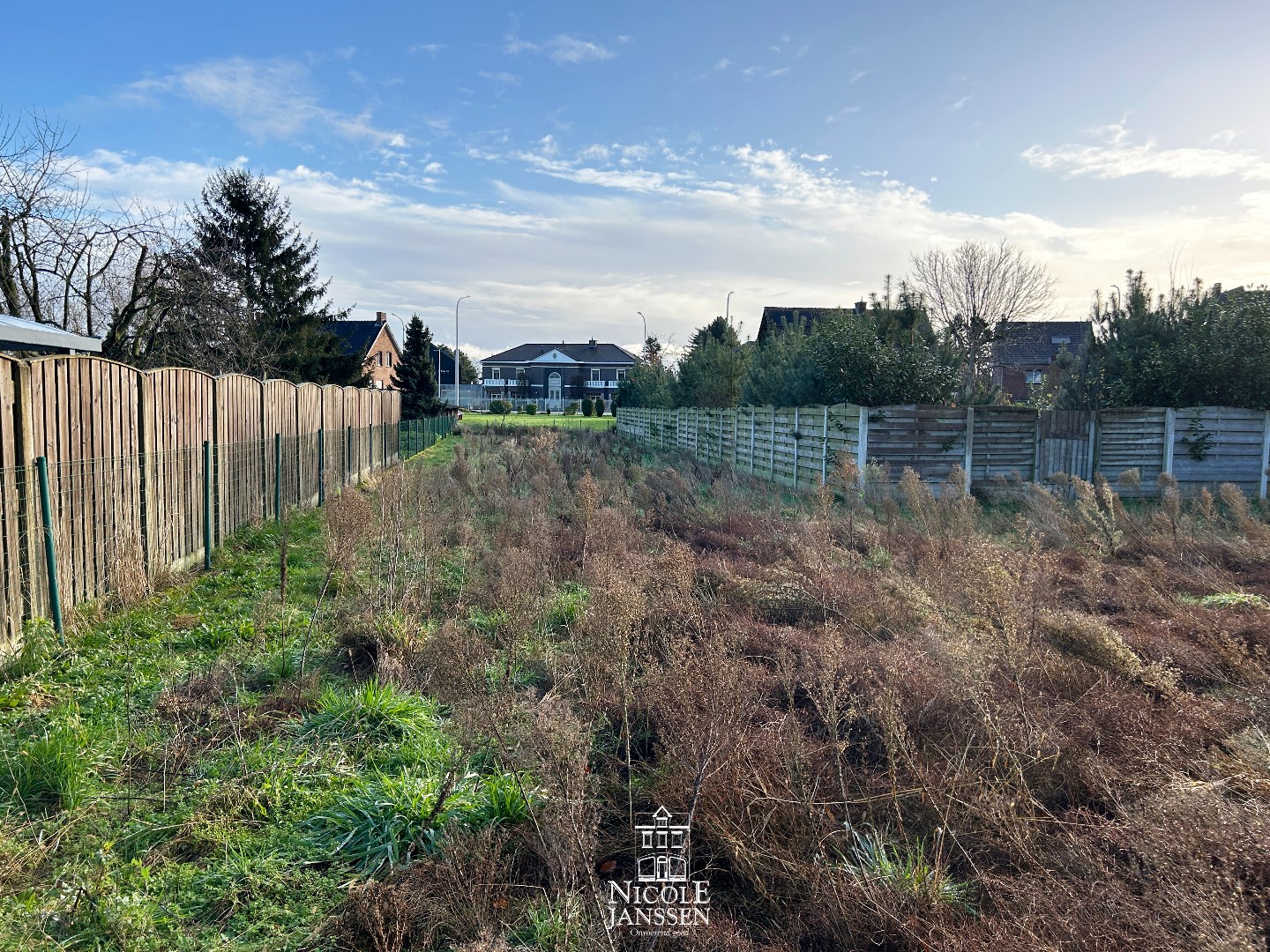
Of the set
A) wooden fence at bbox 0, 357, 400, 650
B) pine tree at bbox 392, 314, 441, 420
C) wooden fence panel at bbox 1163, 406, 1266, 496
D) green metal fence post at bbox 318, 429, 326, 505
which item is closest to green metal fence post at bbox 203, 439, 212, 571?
wooden fence at bbox 0, 357, 400, 650

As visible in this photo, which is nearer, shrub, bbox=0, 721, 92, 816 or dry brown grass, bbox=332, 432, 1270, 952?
dry brown grass, bbox=332, 432, 1270, 952

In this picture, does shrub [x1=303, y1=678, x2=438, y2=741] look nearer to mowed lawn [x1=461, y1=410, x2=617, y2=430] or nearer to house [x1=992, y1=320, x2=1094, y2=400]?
mowed lawn [x1=461, y1=410, x2=617, y2=430]

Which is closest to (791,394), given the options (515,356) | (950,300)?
(950,300)

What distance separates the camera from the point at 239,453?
29.8ft

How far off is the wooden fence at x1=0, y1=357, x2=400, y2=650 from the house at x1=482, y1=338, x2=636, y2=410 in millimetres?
75514

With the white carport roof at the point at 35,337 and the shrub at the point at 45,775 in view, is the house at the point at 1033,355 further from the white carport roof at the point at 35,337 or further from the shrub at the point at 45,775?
the shrub at the point at 45,775

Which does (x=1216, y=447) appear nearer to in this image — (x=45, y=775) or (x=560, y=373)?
(x=45, y=775)

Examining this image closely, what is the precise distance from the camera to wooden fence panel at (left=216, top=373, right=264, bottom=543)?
855 cm

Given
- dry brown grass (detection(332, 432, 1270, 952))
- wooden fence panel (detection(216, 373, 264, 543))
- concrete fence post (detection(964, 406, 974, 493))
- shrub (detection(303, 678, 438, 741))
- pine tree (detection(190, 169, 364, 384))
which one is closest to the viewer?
dry brown grass (detection(332, 432, 1270, 952))

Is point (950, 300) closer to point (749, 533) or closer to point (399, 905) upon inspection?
point (749, 533)

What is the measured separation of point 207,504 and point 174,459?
819 millimetres

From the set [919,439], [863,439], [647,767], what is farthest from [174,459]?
[919,439]

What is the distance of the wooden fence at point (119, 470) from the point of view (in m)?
5.02

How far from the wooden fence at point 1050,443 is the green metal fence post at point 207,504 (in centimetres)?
896
